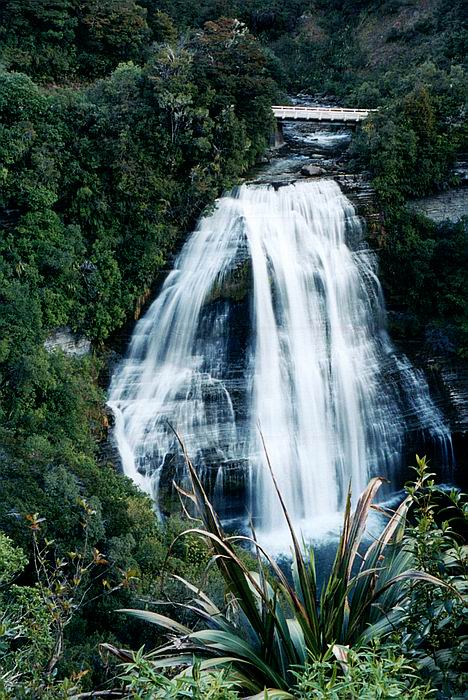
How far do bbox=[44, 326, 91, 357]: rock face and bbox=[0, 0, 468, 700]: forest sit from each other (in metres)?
0.25

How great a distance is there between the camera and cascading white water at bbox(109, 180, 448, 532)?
1816 cm

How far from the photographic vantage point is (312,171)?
2339cm

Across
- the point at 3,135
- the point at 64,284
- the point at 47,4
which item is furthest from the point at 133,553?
the point at 47,4

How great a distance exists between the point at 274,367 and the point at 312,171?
764cm

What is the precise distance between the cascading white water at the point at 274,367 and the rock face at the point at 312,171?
188 cm

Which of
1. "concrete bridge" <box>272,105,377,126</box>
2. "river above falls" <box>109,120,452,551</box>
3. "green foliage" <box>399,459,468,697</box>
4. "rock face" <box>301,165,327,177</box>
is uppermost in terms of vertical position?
"concrete bridge" <box>272,105,377,126</box>

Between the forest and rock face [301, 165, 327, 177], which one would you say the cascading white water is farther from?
rock face [301, 165, 327, 177]

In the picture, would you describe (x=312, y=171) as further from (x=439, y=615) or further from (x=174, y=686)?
(x=174, y=686)

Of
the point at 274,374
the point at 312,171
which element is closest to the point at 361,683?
the point at 274,374

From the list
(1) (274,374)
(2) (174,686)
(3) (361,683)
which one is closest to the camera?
(2) (174,686)

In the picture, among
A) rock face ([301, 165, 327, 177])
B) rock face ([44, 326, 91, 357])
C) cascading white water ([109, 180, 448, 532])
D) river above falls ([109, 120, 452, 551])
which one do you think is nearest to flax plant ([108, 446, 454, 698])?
river above falls ([109, 120, 452, 551])

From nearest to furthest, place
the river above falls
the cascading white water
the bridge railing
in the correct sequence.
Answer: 1. the river above falls
2. the cascading white water
3. the bridge railing

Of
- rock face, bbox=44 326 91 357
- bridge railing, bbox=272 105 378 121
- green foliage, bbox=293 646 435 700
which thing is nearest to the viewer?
green foliage, bbox=293 646 435 700

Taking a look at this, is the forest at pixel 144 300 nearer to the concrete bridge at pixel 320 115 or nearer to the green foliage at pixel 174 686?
the green foliage at pixel 174 686
